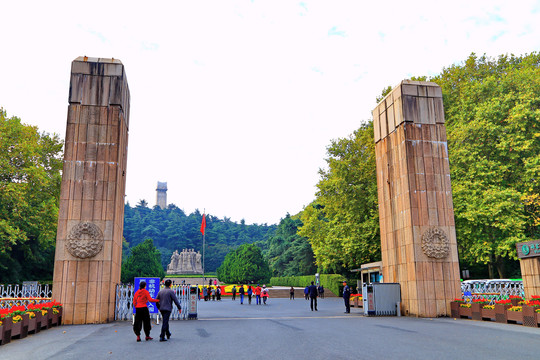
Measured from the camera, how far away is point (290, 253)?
72.6 meters

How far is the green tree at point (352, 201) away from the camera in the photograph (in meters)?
31.4

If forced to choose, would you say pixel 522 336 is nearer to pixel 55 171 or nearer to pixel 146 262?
pixel 55 171

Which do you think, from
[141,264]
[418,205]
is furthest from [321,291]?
[141,264]

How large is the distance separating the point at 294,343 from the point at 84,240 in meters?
10.7

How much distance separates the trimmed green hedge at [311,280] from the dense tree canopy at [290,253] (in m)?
1.46

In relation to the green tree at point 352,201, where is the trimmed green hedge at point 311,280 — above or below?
below

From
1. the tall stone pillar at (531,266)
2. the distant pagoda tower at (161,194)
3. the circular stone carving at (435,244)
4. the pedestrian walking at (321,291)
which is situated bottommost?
the pedestrian walking at (321,291)

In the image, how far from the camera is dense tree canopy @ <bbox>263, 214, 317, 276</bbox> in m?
65.6

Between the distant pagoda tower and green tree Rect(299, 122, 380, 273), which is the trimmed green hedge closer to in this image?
green tree Rect(299, 122, 380, 273)

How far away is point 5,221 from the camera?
2794 cm

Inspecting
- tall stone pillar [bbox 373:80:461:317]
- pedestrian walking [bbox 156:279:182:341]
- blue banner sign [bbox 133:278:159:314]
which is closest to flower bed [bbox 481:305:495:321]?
tall stone pillar [bbox 373:80:461:317]

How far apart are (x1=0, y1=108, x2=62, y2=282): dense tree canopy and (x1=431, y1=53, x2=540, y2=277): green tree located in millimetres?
28201

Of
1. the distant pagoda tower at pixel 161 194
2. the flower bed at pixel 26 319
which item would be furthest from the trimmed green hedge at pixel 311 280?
the distant pagoda tower at pixel 161 194

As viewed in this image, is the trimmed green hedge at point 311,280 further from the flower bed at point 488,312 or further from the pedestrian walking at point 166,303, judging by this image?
the pedestrian walking at point 166,303
